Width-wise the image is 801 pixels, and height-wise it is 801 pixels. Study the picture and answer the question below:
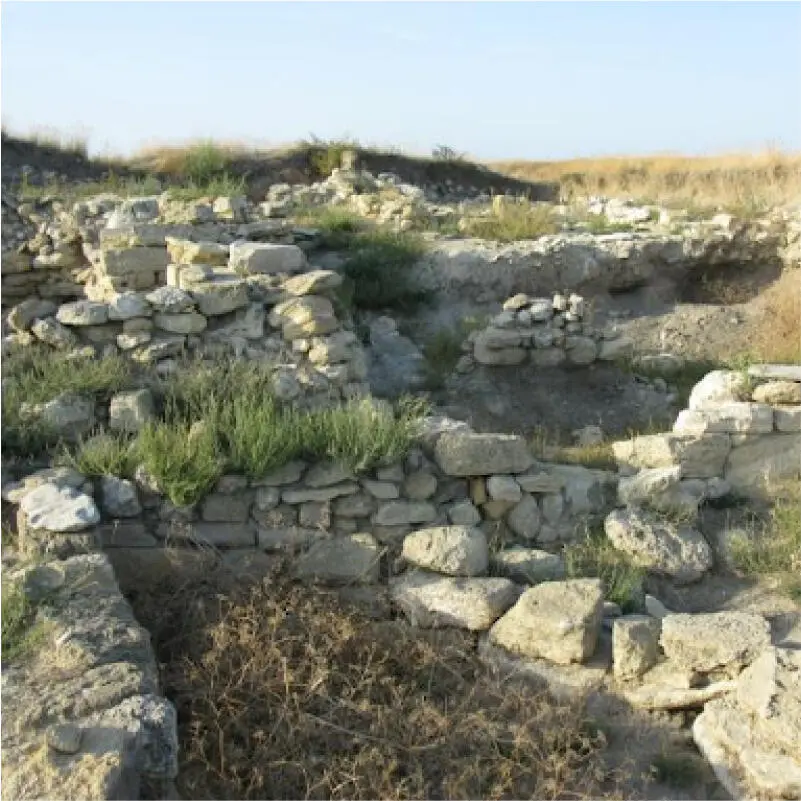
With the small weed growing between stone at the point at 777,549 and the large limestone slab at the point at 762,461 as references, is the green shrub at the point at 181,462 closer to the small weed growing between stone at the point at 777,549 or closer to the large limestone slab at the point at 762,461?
the small weed growing between stone at the point at 777,549

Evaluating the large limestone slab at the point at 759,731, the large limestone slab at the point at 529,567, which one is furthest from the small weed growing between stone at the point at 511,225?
the large limestone slab at the point at 759,731

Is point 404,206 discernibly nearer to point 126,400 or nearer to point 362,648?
point 126,400

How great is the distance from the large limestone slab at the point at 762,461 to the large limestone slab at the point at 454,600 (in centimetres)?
195

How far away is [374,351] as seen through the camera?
Result: 30.8ft

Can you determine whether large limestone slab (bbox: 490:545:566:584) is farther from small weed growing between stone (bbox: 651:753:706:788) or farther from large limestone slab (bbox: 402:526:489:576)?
small weed growing between stone (bbox: 651:753:706:788)

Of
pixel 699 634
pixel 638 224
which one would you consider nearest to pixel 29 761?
pixel 699 634

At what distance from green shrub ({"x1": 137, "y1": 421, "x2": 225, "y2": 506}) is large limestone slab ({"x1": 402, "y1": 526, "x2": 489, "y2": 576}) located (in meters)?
1.04

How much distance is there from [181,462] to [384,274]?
551cm

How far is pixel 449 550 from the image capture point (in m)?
5.09

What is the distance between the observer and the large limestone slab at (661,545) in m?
5.50

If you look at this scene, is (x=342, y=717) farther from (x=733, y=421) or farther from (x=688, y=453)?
(x=733, y=421)

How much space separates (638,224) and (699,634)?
9.41m


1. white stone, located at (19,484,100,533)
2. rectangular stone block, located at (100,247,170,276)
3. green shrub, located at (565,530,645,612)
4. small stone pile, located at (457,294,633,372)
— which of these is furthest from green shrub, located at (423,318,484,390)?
white stone, located at (19,484,100,533)

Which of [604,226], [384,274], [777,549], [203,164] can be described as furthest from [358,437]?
[203,164]
